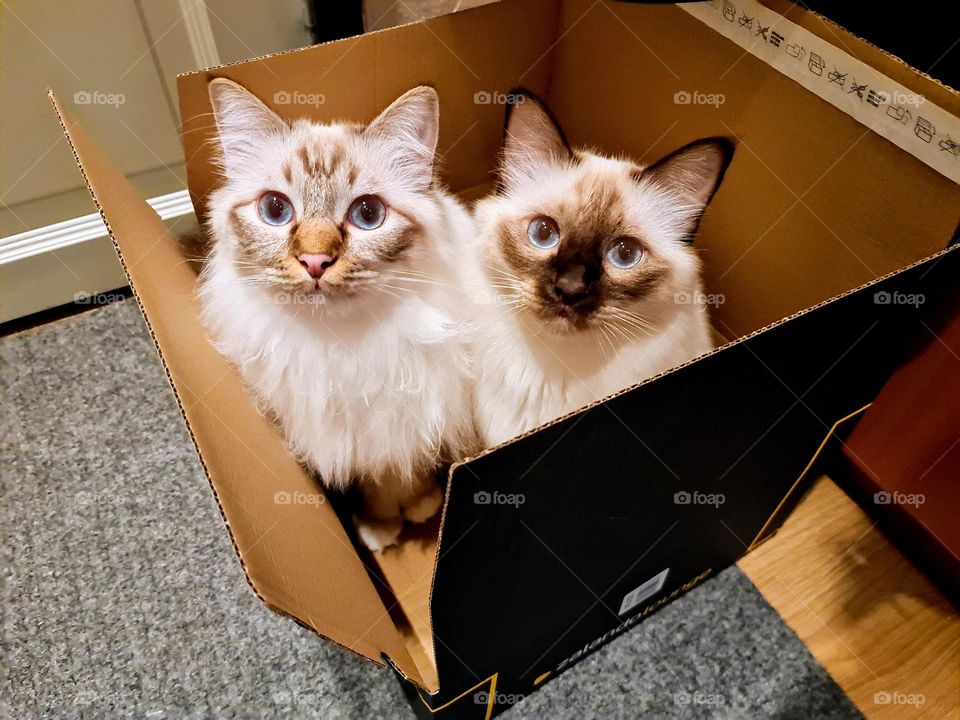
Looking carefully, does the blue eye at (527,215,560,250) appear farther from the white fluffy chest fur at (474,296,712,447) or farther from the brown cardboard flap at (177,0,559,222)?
the brown cardboard flap at (177,0,559,222)

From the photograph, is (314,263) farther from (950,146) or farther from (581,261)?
(950,146)

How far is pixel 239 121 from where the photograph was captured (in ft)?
2.73

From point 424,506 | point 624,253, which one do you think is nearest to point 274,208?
point 624,253

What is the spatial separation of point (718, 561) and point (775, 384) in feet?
1.70

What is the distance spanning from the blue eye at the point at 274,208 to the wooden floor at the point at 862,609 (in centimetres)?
100

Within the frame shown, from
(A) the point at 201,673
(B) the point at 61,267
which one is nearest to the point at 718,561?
(A) the point at 201,673

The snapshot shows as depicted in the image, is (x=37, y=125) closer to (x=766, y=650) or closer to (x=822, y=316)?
(x=822, y=316)

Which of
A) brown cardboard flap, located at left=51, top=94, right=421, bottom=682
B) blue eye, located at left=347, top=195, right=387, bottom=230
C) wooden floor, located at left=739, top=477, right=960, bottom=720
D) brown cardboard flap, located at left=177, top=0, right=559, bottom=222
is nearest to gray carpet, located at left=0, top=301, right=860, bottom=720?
wooden floor, located at left=739, top=477, right=960, bottom=720

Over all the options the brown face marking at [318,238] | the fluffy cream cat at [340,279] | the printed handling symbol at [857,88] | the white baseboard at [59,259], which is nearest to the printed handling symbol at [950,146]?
the printed handling symbol at [857,88]

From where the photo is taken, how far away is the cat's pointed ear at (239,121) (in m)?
0.81

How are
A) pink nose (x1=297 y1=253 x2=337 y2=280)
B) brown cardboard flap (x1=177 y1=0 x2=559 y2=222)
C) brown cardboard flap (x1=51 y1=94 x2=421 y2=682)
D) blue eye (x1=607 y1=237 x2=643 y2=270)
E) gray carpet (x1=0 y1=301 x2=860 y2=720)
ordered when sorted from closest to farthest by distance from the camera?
brown cardboard flap (x1=51 y1=94 x2=421 y2=682)
pink nose (x1=297 y1=253 x2=337 y2=280)
blue eye (x1=607 y1=237 x2=643 y2=270)
brown cardboard flap (x1=177 y1=0 x2=559 y2=222)
gray carpet (x1=0 y1=301 x2=860 y2=720)

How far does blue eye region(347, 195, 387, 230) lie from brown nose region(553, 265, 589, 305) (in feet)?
0.75

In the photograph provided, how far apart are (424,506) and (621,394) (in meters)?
0.62

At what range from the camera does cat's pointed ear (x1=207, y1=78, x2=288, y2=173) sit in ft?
2.64
